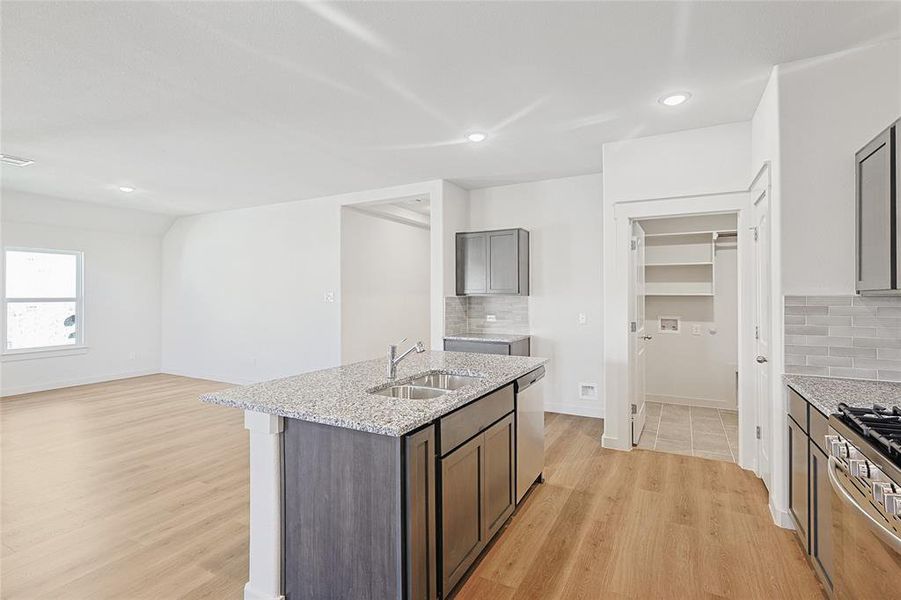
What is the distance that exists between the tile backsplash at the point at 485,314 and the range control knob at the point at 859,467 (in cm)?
387

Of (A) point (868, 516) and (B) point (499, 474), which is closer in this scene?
(A) point (868, 516)

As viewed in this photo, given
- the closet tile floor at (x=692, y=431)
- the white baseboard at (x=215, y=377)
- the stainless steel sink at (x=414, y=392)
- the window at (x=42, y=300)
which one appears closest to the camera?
the stainless steel sink at (x=414, y=392)

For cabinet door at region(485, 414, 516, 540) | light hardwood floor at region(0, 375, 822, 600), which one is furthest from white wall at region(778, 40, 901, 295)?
cabinet door at region(485, 414, 516, 540)

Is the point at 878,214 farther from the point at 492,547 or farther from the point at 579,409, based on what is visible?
the point at 579,409

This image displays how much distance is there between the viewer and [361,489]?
1695mm

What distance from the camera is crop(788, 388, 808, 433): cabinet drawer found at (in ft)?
6.96

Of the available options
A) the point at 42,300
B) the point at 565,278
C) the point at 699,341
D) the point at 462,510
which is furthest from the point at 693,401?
the point at 42,300

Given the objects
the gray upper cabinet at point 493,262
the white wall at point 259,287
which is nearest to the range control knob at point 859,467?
the gray upper cabinet at point 493,262

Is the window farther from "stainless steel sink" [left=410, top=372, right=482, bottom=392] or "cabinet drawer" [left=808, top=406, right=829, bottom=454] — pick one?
"cabinet drawer" [left=808, top=406, right=829, bottom=454]

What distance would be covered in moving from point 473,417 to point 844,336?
2079mm

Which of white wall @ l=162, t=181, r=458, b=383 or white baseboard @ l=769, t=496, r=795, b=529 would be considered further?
white wall @ l=162, t=181, r=458, b=383

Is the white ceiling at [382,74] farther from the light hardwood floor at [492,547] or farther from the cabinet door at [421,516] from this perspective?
the light hardwood floor at [492,547]

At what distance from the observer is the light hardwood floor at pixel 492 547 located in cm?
209

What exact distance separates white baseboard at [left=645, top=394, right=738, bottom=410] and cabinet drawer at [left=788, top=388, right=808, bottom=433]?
Result: 3.05 m
